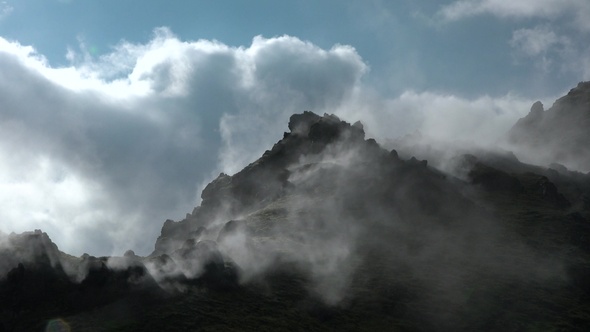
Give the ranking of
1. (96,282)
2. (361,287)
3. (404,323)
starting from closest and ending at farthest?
1. (96,282)
2. (404,323)
3. (361,287)

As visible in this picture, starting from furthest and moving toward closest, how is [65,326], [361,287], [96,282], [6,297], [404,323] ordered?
[361,287]
[404,323]
[96,282]
[6,297]
[65,326]

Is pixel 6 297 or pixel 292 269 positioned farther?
pixel 292 269

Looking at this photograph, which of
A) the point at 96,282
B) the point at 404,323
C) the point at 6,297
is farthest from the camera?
the point at 404,323

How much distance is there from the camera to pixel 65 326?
12594cm

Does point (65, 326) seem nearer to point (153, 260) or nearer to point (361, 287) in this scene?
point (153, 260)

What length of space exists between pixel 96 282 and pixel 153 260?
23.5 metres

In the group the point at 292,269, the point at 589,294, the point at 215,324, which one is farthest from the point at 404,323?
the point at 589,294

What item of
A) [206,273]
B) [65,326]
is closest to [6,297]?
[65,326]

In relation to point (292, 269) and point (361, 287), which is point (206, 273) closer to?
point (292, 269)

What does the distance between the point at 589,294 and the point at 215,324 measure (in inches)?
4938

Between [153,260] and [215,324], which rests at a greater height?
[153,260]

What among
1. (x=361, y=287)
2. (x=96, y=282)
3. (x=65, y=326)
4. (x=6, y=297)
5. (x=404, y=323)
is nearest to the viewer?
(x=65, y=326)

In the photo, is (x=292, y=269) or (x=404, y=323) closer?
(x=404, y=323)

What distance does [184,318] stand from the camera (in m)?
138
